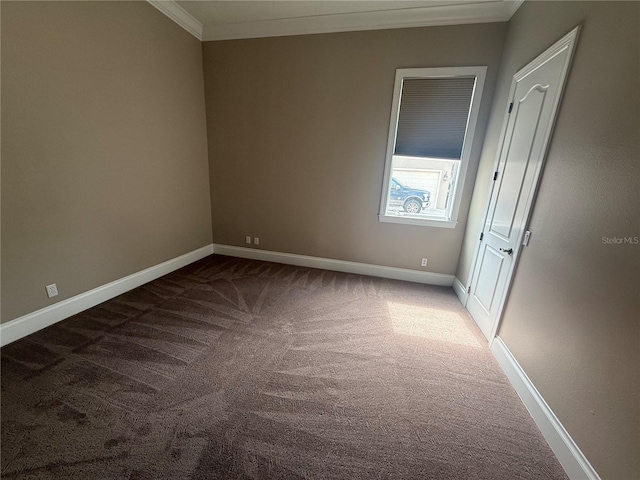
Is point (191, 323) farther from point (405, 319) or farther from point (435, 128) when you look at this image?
point (435, 128)

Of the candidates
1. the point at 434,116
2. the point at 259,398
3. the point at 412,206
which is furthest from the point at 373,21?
the point at 259,398

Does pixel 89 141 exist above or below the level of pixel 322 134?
below

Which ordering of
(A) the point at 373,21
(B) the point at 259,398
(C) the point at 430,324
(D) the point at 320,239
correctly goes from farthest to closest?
1. (D) the point at 320,239
2. (A) the point at 373,21
3. (C) the point at 430,324
4. (B) the point at 259,398

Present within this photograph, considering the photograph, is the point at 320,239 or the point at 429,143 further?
the point at 320,239

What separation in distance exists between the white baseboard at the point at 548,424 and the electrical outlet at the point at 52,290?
385cm

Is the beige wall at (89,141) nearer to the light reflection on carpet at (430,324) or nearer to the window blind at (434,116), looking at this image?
the window blind at (434,116)

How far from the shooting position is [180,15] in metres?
2.87

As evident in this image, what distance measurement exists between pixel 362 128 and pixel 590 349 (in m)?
2.84

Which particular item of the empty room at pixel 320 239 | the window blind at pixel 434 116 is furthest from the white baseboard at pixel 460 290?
the window blind at pixel 434 116

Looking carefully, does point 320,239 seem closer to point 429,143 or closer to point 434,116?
point 429,143

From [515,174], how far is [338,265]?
2.32m

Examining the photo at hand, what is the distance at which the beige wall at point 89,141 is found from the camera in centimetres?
183

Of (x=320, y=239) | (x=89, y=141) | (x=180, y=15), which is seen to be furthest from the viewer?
(x=320, y=239)

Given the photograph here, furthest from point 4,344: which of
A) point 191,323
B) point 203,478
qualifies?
point 203,478
